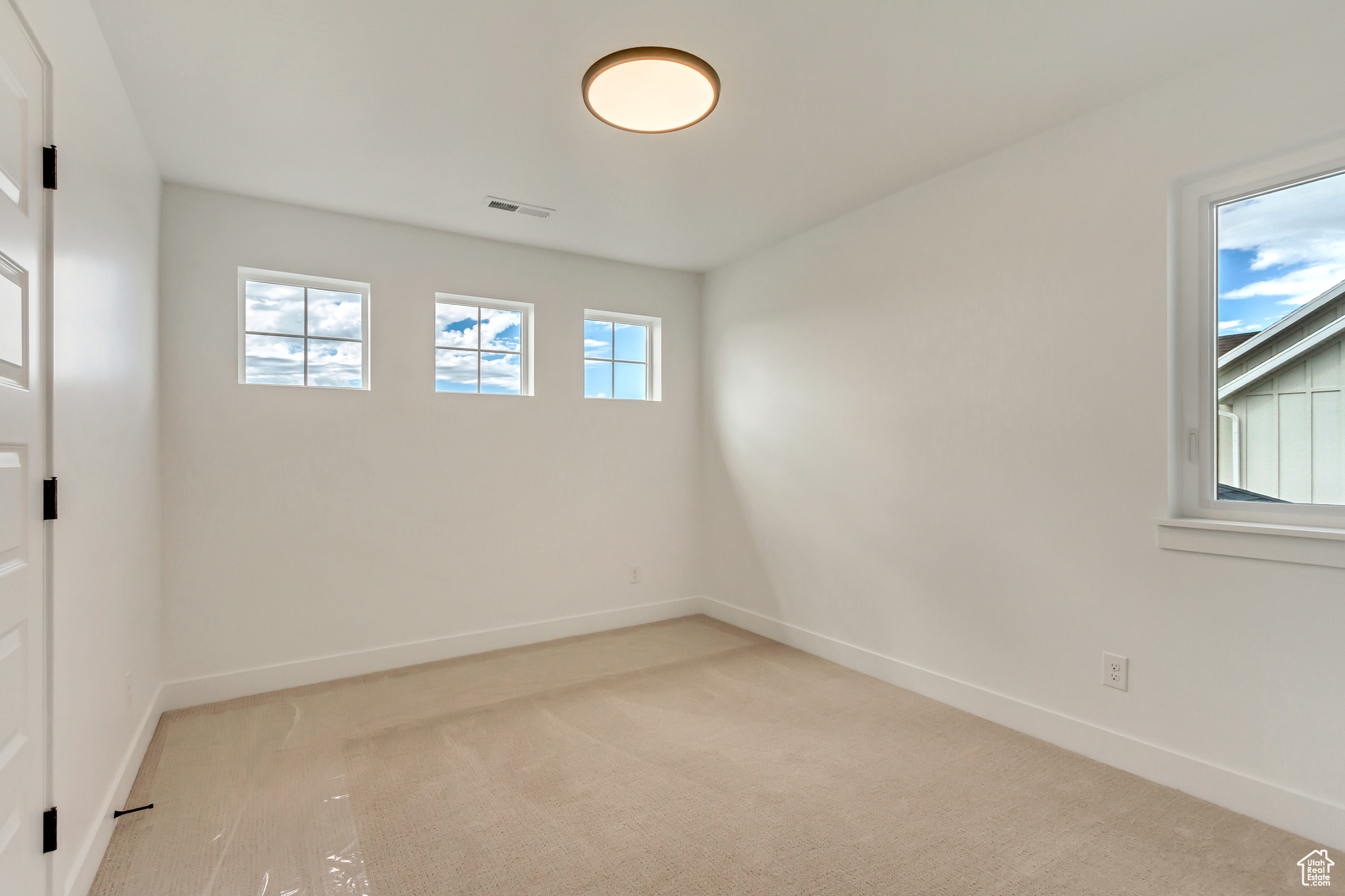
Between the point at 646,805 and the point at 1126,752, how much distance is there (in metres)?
1.88

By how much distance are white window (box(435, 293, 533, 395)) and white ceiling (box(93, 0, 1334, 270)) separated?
0.76 metres

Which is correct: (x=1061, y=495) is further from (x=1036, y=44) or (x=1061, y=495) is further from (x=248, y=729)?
(x=248, y=729)

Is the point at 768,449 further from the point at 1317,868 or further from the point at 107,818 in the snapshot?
the point at 107,818

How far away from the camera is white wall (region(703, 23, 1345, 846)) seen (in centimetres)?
221

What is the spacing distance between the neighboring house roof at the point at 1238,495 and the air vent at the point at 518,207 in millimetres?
3359

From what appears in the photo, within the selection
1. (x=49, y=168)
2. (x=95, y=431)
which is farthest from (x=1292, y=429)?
(x=95, y=431)

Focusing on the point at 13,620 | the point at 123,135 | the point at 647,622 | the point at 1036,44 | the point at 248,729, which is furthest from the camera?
the point at 647,622

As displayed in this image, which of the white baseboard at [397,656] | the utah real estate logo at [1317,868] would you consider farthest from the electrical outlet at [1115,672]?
the white baseboard at [397,656]

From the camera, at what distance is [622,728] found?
301cm

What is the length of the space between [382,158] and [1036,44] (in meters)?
2.70

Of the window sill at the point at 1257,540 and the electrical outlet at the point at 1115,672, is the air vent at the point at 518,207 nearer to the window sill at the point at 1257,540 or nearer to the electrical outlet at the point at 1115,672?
the window sill at the point at 1257,540

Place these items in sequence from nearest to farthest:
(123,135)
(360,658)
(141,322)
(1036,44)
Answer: (1036,44) → (123,135) → (141,322) → (360,658)

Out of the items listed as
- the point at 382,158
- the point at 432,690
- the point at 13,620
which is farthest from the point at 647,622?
the point at 13,620

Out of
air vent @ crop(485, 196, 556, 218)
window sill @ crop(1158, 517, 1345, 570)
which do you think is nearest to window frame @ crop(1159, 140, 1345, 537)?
window sill @ crop(1158, 517, 1345, 570)
